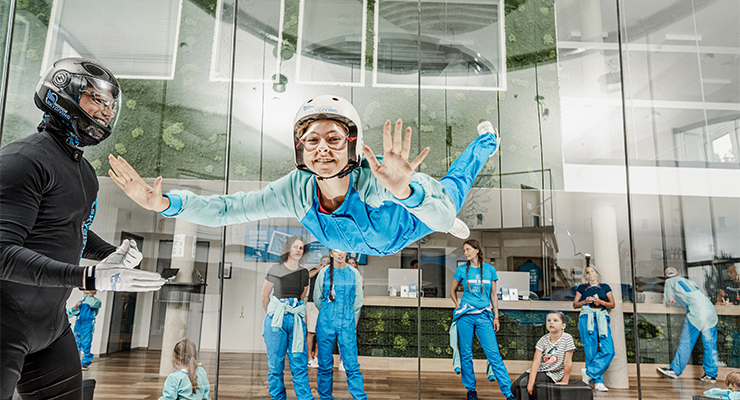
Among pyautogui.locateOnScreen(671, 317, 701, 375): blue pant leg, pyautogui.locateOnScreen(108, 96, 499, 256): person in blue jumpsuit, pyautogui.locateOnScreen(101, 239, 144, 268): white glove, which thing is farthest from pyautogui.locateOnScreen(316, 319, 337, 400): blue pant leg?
pyautogui.locateOnScreen(671, 317, 701, 375): blue pant leg

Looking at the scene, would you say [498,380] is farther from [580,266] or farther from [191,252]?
[191,252]

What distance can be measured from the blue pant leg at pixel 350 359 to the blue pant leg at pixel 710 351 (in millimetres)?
3202

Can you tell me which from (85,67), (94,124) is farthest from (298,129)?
(85,67)

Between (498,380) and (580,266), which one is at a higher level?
(580,266)

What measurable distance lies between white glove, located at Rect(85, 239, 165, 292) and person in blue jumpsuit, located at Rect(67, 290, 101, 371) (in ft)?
6.54

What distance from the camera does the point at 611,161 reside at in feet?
14.5

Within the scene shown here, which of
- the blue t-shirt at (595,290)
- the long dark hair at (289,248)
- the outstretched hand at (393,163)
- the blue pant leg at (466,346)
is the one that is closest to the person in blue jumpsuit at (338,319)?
the long dark hair at (289,248)

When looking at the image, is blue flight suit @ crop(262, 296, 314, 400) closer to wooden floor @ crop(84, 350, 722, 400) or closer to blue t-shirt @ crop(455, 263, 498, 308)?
wooden floor @ crop(84, 350, 722, 400)

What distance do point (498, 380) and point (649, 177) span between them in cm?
256

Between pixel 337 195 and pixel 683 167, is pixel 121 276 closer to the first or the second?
pixel 337 195

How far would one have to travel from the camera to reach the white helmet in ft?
6.31

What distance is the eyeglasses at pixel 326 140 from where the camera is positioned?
1931 millimetres

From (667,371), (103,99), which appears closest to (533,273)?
(667,371)

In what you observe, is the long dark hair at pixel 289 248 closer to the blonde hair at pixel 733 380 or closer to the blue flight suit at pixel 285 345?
the blue flight suit at pixel 285 345
